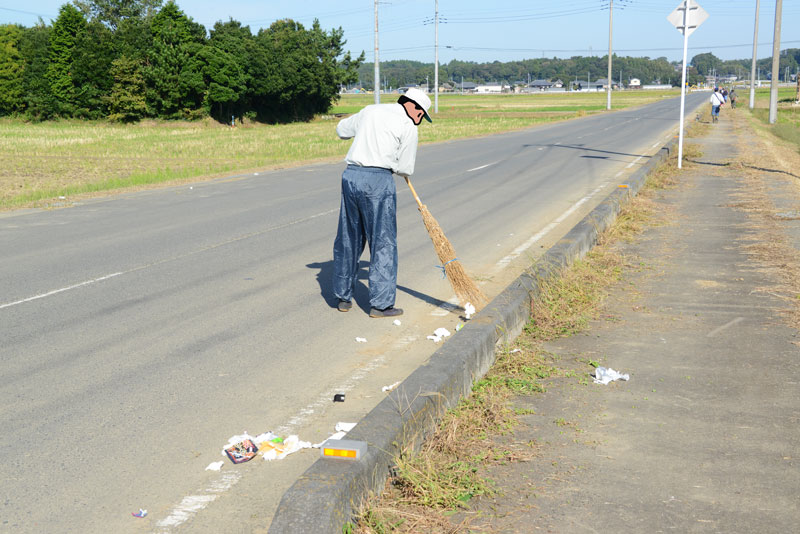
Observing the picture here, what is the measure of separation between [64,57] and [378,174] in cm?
6506

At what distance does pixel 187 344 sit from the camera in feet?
19.5

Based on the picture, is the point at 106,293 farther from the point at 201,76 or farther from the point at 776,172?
the point at 201,76

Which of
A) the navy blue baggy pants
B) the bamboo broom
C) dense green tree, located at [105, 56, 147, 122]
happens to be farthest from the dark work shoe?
dense green tree, located at [105, 56, 147, 122]

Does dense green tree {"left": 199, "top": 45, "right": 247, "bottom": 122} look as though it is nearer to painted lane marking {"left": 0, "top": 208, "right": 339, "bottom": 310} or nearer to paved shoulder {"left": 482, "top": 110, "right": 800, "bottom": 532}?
painted lane marking {"left": 0, "top": 208, "right": 339, "bottom": 310}

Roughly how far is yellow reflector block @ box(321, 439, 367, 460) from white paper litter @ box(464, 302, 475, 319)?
11.0 ft

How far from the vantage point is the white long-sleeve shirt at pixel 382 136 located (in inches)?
246

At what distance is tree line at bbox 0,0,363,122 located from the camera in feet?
198

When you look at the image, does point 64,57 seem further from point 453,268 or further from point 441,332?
point 441,332

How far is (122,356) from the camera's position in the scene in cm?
567

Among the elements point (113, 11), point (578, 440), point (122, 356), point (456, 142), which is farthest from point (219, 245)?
point (113, 11)

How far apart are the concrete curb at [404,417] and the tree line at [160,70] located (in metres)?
58.1

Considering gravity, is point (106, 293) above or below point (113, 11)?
below

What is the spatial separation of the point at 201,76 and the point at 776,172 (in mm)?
50712

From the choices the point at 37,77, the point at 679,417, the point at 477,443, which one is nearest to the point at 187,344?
the point at 477,443
